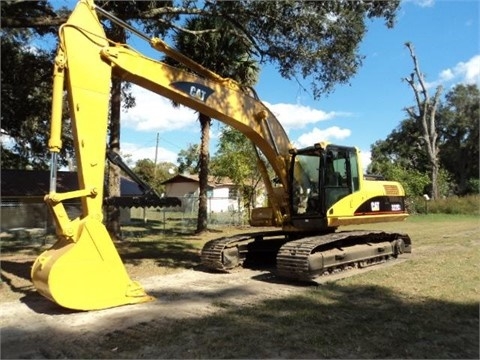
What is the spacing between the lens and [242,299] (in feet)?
25.0

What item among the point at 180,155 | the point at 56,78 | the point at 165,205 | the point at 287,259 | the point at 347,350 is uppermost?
the point at 180,155

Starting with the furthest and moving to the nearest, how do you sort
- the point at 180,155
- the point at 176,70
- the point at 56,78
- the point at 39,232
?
the point at 180,155
the point at 39,232
the point at 176,70
the point at 56,78

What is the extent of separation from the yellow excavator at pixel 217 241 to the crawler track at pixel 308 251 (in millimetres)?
22

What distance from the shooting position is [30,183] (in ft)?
82.6

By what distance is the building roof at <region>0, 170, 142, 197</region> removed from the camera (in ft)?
78.7

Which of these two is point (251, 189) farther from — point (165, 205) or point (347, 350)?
point (347, 350)

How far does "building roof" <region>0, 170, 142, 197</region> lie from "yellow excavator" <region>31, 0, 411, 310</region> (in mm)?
14217

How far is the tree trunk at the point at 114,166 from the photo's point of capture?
1638 cm

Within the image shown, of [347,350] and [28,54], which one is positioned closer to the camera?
[347,350]

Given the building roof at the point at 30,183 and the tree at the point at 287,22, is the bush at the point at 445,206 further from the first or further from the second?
the tree at the point at 287,22

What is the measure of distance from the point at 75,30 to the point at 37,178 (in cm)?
2054

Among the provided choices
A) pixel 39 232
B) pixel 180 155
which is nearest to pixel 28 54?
pixel 39 232

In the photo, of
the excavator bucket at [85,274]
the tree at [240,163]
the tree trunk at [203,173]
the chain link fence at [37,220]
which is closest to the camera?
the excavator bucket at [85,274]

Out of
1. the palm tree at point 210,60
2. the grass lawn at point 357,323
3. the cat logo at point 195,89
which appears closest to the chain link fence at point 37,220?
the palm tree at point 210,60
